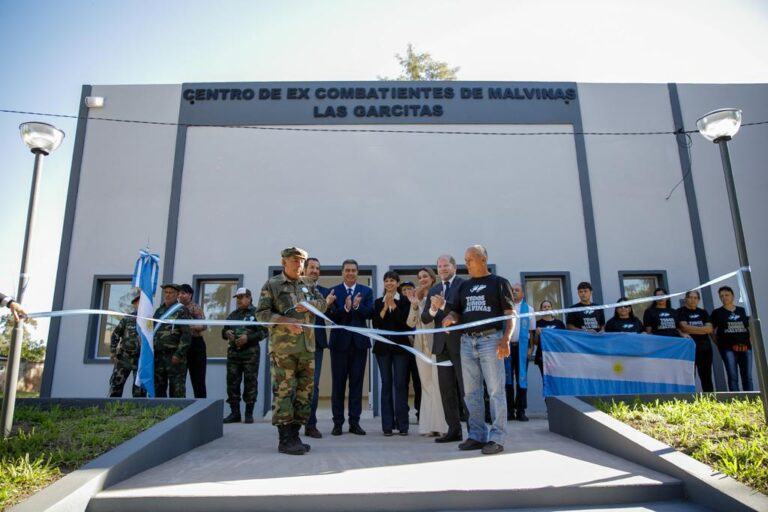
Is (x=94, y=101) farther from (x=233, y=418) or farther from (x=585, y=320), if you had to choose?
(x=585, y=320)

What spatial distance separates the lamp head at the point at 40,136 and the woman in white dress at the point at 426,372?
435 cm

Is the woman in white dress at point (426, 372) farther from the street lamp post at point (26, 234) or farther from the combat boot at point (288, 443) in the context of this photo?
the street lamp post at point (26, 234)

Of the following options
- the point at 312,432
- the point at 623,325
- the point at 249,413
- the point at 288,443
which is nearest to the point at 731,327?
the point at 623,325

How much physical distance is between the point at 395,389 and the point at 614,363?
363 cm

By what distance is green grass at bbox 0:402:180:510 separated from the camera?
372 centimetres

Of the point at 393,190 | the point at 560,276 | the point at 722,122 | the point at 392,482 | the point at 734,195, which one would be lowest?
the point at 392,482

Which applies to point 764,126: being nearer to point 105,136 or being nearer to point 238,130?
point 238,130

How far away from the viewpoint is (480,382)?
5.25 meters

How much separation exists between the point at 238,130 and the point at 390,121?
3.10 metres

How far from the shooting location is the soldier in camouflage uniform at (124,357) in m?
7.80

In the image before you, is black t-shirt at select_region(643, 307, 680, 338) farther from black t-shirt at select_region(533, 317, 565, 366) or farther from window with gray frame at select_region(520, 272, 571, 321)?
window with gray frame at select_region(520, 272, 571, 321)

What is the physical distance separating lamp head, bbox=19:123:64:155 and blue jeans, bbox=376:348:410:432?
14.6ft

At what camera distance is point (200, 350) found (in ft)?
27.4

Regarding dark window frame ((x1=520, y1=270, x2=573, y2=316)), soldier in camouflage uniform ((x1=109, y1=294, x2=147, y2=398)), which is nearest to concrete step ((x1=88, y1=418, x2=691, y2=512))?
soldier in camouflage uniform ((x1=109, y1=294, x2=147, y2=398))
